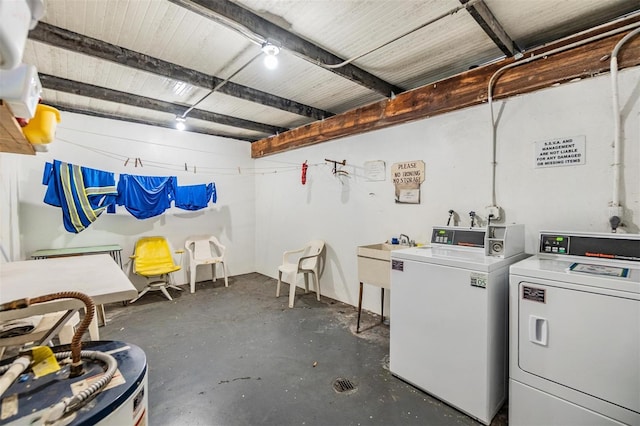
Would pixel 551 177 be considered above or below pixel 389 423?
above

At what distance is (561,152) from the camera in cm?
214

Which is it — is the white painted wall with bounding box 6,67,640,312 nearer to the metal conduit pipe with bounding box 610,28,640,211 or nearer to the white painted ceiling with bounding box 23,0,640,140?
the metal conduit pipe with bounding box 610,28,640,211

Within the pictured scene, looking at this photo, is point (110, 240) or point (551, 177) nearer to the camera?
point (551, 177)

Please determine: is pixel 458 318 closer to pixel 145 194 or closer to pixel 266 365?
pixel 266 365

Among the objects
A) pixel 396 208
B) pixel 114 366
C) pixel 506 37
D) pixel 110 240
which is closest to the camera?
pixel 114 366

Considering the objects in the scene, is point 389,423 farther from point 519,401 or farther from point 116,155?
point 116,155

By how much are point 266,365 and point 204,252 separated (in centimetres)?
296

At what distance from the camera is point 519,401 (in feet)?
5.52

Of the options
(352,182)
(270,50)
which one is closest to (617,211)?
(352,182)

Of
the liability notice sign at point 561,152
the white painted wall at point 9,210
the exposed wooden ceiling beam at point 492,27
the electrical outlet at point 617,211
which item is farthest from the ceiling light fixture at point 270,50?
the white painted wall at point 9,210

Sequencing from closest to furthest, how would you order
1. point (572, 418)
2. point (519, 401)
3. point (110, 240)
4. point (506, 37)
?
point (572, 418) < point (519, 401) < point (506, 37) < point (110, 240)

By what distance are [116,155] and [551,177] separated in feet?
17.4

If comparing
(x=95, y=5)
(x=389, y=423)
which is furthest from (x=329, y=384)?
(x=95, y=5)

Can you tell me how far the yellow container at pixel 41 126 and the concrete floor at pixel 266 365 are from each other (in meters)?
1.77
